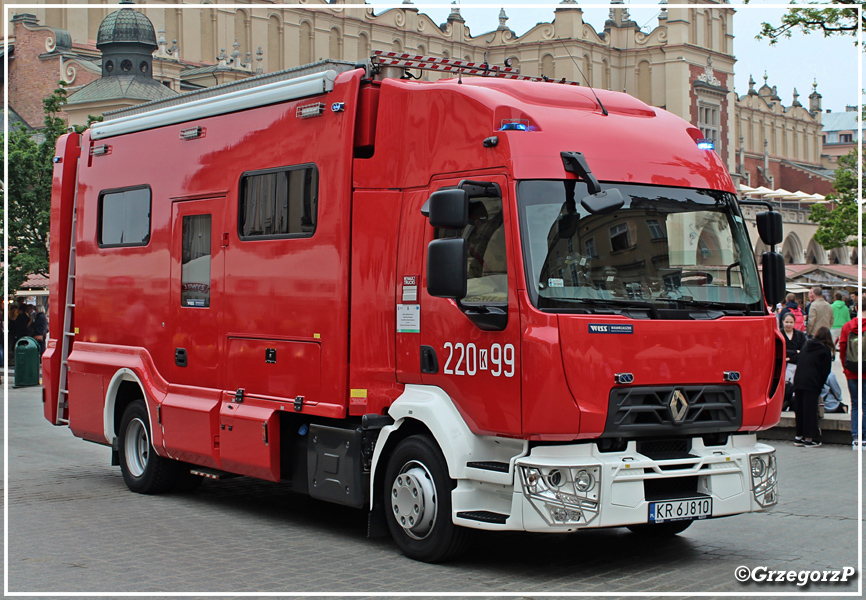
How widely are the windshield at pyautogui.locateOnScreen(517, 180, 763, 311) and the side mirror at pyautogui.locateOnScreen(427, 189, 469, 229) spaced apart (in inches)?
14.1

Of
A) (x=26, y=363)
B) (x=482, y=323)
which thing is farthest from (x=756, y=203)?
(x=26, y=363)

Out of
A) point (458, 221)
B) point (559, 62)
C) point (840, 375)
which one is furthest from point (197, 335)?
point (559, 62)

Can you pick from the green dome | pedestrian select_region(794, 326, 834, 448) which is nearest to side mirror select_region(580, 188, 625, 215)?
pedestrian select_region(794, 326, 834, 448)

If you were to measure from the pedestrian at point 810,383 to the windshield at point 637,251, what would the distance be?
6.61 m

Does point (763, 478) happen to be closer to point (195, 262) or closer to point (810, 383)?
point (195, 262)

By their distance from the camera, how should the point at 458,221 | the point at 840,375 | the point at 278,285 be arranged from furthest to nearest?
the point at 840,375 < the point at 278,285 < the point at 458,221

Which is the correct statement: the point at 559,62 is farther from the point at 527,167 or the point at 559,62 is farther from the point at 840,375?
the point at 527,167

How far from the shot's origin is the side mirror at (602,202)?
24.4ft

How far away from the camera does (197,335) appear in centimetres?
1007

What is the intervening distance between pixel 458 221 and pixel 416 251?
754 mm

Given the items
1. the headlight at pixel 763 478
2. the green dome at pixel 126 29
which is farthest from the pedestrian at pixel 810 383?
the green dome at pixel 126 29

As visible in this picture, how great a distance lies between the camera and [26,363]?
1009 inches

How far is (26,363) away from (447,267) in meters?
20.5

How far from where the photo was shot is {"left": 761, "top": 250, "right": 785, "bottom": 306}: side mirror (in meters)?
8.16
